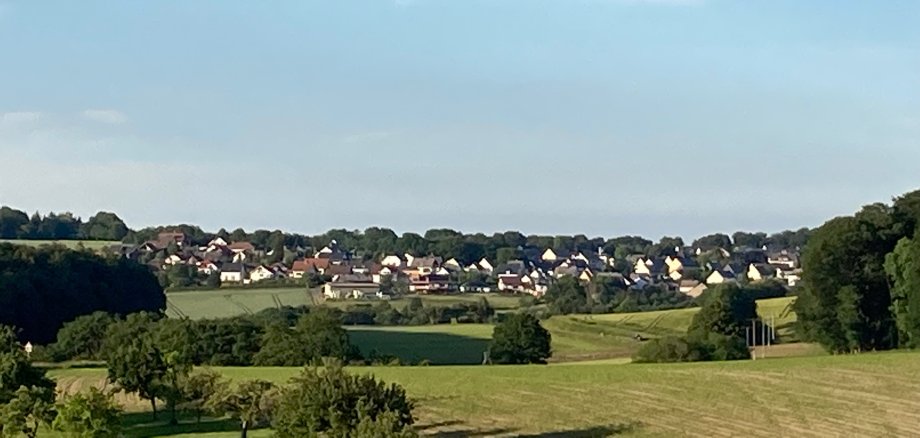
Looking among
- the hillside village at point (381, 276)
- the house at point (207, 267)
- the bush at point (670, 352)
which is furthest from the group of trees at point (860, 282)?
the house at point (207, 267)

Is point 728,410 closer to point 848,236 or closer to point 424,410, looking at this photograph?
point 424,410

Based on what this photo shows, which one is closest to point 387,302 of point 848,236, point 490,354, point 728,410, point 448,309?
point 448,309

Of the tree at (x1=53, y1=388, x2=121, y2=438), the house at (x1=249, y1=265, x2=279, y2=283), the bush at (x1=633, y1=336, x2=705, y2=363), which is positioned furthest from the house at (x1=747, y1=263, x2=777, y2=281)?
the tree at (x1=53, y1=388, x2=121, y2=438)

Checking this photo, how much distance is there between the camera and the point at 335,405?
4522 centimetres

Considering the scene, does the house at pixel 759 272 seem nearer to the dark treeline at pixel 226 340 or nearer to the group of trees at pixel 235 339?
the dark treeline at pixel 226 340

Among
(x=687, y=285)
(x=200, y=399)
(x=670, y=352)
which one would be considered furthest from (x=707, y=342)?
(x=687, y=285)

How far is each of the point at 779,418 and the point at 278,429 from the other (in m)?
15.9

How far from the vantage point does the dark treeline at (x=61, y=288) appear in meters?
97.1

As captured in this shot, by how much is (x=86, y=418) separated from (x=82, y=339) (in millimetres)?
41709

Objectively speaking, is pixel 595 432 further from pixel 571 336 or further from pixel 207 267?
pixel 207 267

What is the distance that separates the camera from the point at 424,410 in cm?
5272

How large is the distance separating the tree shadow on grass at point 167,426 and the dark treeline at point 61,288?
35120mm

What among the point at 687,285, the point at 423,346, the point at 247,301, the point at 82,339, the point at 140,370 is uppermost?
the point at 687,285

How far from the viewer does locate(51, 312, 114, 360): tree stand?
3438 inches
